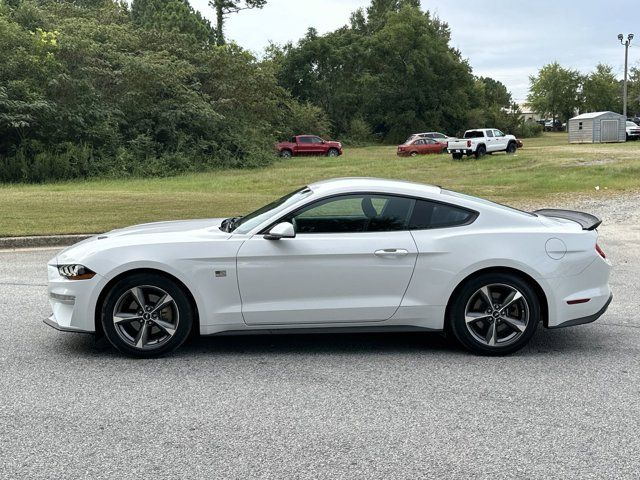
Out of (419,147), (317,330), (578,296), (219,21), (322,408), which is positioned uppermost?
(219,21)

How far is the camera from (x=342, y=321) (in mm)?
5254

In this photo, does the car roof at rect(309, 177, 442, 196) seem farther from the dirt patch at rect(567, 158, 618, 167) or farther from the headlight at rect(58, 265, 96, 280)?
the dirt patch at rect(567, 158, 618, 167)

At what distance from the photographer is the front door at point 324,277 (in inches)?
204

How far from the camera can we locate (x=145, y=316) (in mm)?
5191

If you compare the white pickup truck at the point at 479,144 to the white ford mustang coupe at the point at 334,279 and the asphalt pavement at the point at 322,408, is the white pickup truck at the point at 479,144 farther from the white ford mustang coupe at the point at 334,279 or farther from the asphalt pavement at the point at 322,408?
the white ford mustang coupe at the point at 334,279

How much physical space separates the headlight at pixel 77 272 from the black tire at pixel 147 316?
0.68ft

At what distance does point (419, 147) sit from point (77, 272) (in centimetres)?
3959

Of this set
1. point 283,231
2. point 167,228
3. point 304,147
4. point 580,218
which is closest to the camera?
point 283,231

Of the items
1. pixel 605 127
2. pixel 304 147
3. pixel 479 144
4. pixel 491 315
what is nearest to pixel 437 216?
pixel 491 315

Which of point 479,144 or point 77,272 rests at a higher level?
point 479,144

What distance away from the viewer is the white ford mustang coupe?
16.9 feet

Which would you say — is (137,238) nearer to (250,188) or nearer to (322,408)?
(322,408)

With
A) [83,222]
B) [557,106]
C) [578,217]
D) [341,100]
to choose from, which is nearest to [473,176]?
[83,222]

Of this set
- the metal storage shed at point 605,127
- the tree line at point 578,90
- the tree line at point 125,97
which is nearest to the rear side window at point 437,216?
the tree line at point 125,97
